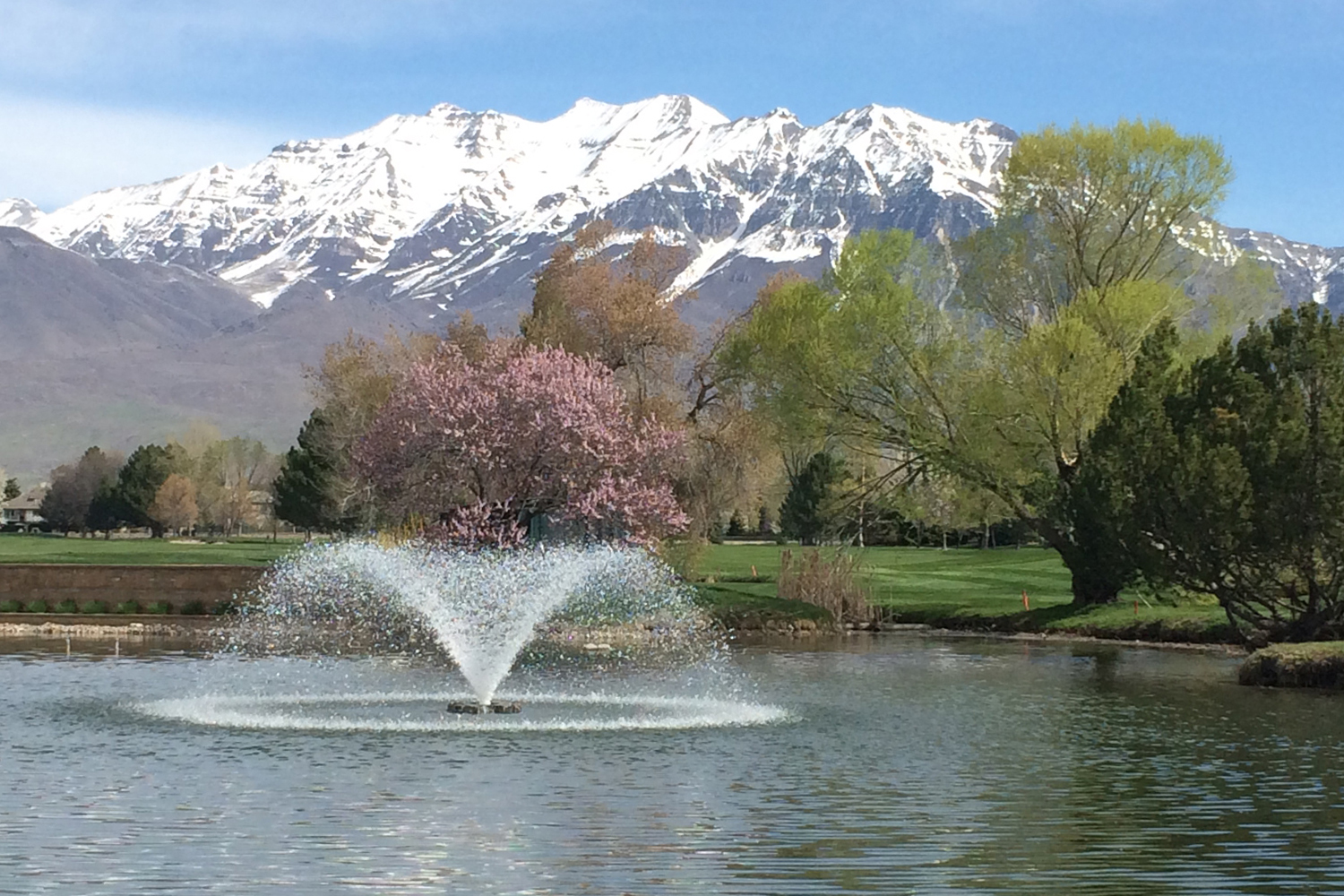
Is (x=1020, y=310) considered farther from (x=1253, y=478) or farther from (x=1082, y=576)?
(x=1253, y=478)

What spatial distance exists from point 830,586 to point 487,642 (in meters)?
20.6

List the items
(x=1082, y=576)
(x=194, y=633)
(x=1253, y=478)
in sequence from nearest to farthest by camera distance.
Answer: (x=1253, y=478) < (x=194, y=633) < (x=1082, y=576)

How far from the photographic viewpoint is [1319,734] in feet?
101

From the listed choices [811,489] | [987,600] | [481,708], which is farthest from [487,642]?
[811,489]

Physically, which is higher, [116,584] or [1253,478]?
[1253,478]

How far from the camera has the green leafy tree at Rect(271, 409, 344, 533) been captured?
381 feet

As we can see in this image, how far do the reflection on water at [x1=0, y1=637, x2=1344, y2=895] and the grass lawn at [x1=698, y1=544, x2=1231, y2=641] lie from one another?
60.4 feet

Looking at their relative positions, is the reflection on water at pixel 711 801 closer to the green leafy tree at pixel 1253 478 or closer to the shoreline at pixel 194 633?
the green leafy tree at pixel 1253 478

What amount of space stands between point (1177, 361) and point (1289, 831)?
3566 centimetres

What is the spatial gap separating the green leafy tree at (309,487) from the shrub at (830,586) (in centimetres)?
5366

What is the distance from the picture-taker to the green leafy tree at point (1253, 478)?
42438 millimetres

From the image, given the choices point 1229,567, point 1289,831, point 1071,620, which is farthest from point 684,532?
point 1289,831

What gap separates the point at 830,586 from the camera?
62.0m

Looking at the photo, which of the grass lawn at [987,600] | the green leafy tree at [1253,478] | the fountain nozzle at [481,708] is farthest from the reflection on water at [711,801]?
the grass lawn at [987,600]
